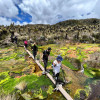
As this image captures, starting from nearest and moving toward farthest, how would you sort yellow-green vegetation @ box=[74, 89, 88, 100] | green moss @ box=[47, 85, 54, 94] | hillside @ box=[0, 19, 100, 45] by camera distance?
yellow-green vegetation @ box=[74, 89, 88, 100] → green moss @ box=[47, 85, 54, 94] → hillside @ box=[0, 19, 100, 45]

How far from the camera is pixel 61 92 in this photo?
3.59m

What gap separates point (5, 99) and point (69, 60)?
5980 mm

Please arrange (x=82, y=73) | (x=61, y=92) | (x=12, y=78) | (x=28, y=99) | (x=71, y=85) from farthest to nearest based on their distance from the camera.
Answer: (x=82, y=73) → (x=12, y=78) → (x=71, y=85) → (x=61, y=92) → (x=28, y=99)

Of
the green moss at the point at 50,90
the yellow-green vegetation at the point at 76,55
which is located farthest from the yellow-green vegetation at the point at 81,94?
the yellow-green vegetation at the point at 76,55

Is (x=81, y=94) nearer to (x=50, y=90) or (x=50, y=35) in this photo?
(x=50, y=90)

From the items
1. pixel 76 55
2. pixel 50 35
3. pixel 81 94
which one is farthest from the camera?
pixel 50 35

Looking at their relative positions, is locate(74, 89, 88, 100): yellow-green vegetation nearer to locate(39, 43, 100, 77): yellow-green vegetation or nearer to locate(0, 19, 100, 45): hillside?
locate(39, 43, 100, 77): yellow-green vegetation

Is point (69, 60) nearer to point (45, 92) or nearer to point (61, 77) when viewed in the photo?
point (61, 77)

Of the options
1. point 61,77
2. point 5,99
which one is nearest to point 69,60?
point 61,77

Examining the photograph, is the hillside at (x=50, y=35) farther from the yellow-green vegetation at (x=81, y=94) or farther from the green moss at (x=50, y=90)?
the yellow-green vegetation at (x=81, y=94)

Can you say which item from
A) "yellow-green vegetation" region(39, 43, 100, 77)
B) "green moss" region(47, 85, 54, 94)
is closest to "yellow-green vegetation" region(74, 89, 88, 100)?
"green moss" region(47, 85, 54, 94)

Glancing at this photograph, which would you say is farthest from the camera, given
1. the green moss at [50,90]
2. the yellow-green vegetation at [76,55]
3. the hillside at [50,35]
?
the hillside at [50,35]

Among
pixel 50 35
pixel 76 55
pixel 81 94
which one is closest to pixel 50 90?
pixel 81 94

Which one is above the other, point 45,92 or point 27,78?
point 27,78
